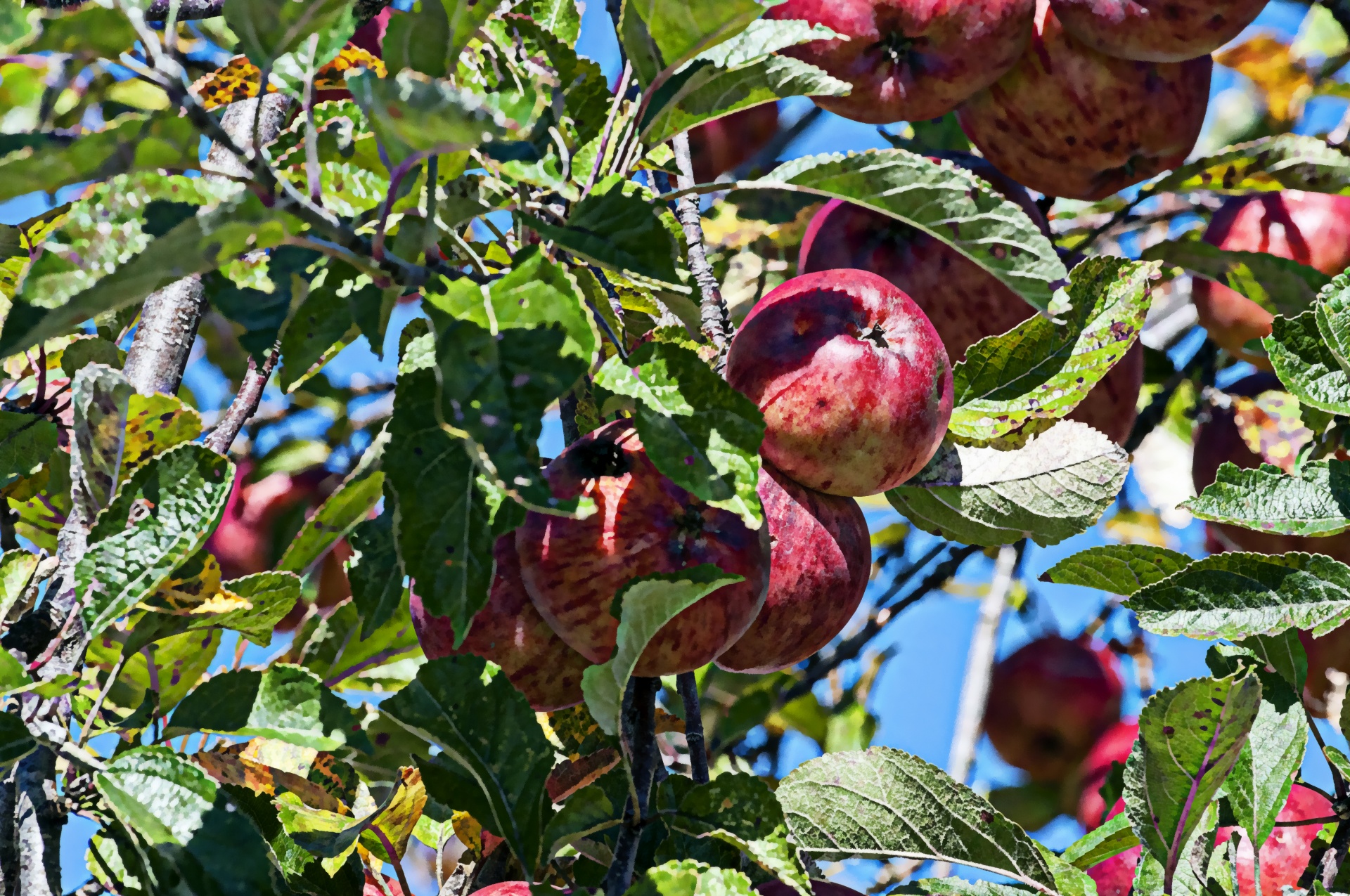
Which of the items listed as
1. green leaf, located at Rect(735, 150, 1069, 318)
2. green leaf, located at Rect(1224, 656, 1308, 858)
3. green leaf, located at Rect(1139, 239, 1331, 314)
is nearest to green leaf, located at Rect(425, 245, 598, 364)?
green leaf, located at Rect(735, 150, 1069, 318)

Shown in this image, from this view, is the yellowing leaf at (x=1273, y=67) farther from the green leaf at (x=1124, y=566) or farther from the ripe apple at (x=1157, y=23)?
the green leaf at (x=1124, y=566)

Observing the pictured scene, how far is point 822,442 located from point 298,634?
641 millimetres

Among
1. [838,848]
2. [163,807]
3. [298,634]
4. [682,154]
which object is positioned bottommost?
[163,807]

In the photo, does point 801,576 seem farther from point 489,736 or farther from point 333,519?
point 333,519

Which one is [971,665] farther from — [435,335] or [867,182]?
[435,335]

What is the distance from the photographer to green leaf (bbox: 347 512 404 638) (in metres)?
0.93

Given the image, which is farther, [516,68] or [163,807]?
[516,68]

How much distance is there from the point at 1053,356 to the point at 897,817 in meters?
0.44

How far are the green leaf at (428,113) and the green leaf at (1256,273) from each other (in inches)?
44.6

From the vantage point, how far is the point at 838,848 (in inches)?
43.8

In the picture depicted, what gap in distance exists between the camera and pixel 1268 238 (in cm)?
181

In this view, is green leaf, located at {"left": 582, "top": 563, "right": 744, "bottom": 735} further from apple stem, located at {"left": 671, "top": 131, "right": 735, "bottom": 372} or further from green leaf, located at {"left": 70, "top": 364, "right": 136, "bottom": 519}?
green leaf, located at {"left": 70, "top": 364, "right": 136, "bottom": 519}

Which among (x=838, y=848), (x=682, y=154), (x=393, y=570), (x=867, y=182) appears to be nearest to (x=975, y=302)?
(x=682, y=154)

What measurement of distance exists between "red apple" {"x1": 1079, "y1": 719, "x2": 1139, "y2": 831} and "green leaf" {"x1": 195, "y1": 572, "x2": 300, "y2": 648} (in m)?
1.64
